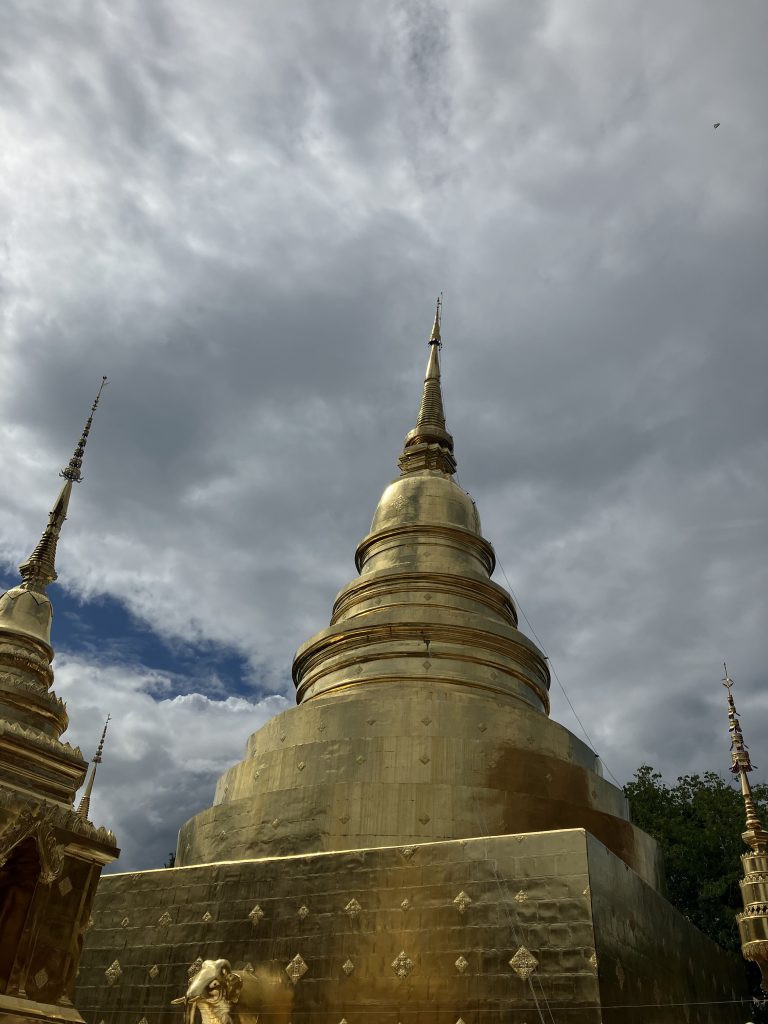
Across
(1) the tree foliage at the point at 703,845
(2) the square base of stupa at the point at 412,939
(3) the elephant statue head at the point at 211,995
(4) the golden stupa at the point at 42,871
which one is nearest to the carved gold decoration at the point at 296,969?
(2) the square base of stupa at the point at 412,939

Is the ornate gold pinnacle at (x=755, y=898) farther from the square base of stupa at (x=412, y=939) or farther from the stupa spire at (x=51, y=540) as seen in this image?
the stupa spire at (x=51, y=540)

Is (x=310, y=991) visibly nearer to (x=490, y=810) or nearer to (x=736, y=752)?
(x=490, y=810)

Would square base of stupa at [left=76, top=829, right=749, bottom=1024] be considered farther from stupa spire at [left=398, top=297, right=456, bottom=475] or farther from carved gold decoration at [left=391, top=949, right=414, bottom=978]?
stupa spire at [left=398, top=297, right=456, bottom=475]

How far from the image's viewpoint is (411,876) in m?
10.1

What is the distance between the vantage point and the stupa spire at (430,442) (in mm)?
21781

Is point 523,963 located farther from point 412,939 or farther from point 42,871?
point 42,871

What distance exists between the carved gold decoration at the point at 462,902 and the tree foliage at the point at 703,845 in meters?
9.94

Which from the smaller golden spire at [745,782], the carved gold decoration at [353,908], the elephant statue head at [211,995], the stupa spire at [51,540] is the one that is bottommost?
the elephant statue head at [211,995]

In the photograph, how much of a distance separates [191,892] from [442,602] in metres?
7.06

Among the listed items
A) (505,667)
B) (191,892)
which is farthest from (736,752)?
(191,892)

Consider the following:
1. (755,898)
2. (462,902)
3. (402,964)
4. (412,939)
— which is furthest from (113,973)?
(755,898)

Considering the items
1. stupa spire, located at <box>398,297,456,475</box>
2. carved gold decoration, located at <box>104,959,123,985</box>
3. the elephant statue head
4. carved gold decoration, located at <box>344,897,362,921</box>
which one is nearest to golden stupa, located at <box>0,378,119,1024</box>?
carved gold decoration, located at <box>104,959,123,985</box>

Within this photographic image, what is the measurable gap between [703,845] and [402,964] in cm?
1253

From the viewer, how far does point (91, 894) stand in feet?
34.1
